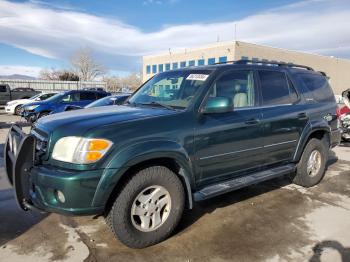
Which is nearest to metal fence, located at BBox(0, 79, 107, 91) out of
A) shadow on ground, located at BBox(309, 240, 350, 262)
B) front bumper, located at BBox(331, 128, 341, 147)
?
front bumper, located at BBox(331, 128, 341, 147)

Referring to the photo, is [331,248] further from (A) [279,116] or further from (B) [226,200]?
(A) [279,116]

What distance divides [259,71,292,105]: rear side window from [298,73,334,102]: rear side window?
55 cm

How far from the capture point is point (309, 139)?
5672mm

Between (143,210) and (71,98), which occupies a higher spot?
(71,98)

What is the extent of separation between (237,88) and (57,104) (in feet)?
35.9

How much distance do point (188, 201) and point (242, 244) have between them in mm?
749

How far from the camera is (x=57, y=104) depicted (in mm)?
13930

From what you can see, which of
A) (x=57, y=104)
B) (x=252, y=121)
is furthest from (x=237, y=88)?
(x=57, y=104)

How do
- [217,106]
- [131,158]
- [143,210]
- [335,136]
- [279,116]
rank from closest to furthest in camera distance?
[131,158] → [143,210] → [217,106] → [279,116] → [335,136]

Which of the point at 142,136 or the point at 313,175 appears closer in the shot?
the point at 142,136

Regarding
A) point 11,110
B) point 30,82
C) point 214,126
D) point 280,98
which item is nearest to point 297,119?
point 280,98

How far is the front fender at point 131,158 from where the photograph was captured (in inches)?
126

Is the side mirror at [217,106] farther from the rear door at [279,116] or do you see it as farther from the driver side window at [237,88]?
the rear door at [279,116]

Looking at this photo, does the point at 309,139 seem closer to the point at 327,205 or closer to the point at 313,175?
the point at 313,175
